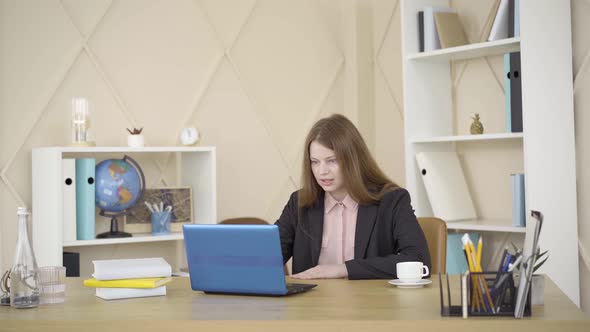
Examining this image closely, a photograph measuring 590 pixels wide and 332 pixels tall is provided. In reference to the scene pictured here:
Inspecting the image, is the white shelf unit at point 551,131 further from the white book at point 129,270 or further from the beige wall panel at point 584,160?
→ the white book at point 129,270

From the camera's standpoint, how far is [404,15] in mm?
3828

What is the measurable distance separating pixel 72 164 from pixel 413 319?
2.18m

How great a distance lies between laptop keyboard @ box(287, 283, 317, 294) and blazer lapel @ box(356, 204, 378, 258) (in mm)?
482

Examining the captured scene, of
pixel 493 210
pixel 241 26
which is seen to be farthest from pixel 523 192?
pixel 241 26

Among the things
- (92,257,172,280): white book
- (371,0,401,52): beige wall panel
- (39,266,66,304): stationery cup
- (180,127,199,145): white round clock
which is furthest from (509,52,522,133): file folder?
(39,266,66,304): stationery cup

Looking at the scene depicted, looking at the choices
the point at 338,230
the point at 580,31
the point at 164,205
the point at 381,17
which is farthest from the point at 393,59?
the point at 338,230

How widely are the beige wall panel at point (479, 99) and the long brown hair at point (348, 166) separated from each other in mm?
1327

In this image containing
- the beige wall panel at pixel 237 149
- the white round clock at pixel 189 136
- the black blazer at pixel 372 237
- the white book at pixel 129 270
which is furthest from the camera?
the beige wall panel at pixel 237 149

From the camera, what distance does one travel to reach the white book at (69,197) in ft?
11.2

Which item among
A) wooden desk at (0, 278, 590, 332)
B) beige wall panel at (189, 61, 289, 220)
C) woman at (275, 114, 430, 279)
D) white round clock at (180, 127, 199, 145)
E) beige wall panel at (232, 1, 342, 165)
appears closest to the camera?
wooden desk at (0, 278, 590, 332)

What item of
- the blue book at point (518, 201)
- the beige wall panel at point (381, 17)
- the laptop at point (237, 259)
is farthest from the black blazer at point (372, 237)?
the beige wall panel at point (381, 17)

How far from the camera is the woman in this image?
2623 millimetres

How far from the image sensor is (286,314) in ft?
5.85

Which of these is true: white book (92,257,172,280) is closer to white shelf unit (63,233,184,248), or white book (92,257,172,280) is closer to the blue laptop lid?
the blue laptop lid
